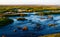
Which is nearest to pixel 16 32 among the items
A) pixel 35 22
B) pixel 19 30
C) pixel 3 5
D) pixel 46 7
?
pixel 19 30

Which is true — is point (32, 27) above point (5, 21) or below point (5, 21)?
below

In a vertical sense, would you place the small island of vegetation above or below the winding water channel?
above

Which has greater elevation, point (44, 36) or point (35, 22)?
point (35, 22)

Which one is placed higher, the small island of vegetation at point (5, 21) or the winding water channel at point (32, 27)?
the small island of vegetation at point (5, 21)

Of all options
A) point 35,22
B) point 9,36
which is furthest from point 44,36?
point 9,36
